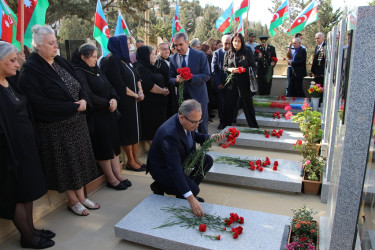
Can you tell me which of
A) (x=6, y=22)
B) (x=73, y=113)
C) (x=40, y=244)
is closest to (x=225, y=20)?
(x=6, y=22)

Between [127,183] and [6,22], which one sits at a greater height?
[6,22]

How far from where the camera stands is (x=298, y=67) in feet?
29.3

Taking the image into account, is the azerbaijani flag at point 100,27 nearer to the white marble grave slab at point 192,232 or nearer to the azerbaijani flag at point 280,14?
the white marble grave slab at point 192,232

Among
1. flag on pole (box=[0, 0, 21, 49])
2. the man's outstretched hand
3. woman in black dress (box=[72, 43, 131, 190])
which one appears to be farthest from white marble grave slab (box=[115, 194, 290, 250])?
flag on pole (box=[0, 0, 21, 49])

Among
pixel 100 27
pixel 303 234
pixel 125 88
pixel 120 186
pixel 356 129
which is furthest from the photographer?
pixel 100 27

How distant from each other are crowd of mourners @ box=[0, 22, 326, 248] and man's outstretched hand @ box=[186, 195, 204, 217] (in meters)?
0.77

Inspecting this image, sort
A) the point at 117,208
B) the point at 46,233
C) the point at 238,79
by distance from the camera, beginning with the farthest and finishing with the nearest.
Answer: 1. the point at 238,79
2. the point at 117,208
3. the point at 46,233

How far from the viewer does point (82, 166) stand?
3500 mm

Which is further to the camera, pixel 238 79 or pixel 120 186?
pixel 238 79

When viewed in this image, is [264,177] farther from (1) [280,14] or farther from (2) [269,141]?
(1) [280,14]

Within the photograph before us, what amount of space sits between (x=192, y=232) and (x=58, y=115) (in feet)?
5.88

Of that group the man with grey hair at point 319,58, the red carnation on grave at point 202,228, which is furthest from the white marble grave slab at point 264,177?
the man with grey hair at point 319,58

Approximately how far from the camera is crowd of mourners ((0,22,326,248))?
277 cm

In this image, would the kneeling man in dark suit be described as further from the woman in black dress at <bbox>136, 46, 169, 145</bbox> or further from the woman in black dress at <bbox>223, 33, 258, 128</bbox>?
the woman in black dress at <bbox>223, 33, 258, 128</bbox>
